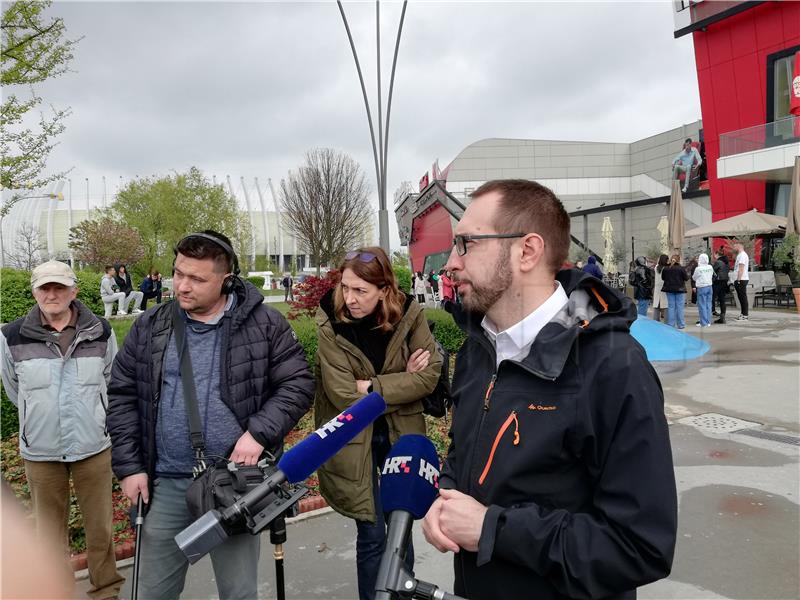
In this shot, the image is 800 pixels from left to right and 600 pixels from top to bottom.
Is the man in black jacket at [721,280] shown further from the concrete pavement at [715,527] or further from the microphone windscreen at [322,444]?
the microphone windscreen at [322,444]

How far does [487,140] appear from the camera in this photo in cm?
4625

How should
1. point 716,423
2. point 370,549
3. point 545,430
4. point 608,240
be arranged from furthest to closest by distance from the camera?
point 608,240 → point 716,423 → point 370,549 → point 545,430

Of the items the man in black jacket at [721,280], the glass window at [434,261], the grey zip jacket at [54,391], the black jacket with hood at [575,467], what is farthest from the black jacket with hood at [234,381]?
the glass window at [434,261]

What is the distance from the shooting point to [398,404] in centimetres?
311

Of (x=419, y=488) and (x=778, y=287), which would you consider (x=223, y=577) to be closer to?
(x=419, y=488)

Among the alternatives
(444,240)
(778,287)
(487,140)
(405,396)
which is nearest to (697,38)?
(778,287)

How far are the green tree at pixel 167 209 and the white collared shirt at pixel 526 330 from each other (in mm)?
35132

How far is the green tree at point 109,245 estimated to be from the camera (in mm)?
30422

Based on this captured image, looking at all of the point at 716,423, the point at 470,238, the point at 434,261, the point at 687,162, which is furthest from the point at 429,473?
the point at 687,162

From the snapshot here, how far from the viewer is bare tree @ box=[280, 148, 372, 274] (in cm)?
2845

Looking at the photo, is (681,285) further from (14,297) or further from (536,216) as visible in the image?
(536,216)

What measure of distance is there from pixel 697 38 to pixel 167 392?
2807cm

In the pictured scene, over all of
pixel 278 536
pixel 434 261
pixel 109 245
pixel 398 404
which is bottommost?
pixel 278 536

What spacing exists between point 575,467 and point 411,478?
440mm
